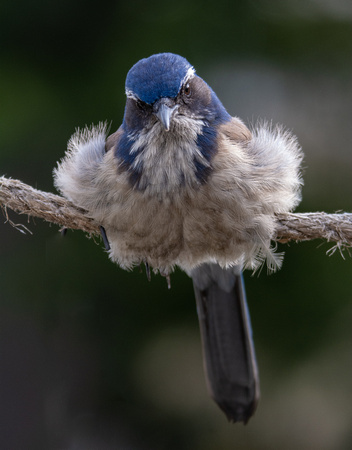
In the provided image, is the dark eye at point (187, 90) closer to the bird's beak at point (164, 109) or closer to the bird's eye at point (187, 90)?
the bird's eye at point (187, 90)

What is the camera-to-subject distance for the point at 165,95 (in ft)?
12.0

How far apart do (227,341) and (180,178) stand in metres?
1.25

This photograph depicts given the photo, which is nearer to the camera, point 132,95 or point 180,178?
point 180,178

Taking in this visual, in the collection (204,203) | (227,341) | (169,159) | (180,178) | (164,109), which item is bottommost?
(227,341)

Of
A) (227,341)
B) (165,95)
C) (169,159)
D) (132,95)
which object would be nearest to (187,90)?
(165,95)

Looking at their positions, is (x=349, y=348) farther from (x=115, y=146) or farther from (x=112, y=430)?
(x=115, y=146)

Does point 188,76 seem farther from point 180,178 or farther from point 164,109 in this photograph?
point 180,178

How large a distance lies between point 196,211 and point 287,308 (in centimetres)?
151

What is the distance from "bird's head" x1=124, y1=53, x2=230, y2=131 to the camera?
3648 mm

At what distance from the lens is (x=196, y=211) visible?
3.62 metres

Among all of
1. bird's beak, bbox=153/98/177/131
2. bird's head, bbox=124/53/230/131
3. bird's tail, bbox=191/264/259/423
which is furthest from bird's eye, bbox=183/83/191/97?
bird's tail, bbox=191/264/259/423

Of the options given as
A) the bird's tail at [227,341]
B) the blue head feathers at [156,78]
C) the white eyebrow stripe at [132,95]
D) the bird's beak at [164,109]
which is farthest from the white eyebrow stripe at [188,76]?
the bird's tail at [227,341]

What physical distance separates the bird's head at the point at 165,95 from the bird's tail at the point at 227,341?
1.06 m

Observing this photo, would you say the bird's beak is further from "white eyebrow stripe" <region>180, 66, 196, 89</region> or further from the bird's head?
"white eyebrow stripe" <region>180, 66, 196, 89</region>
